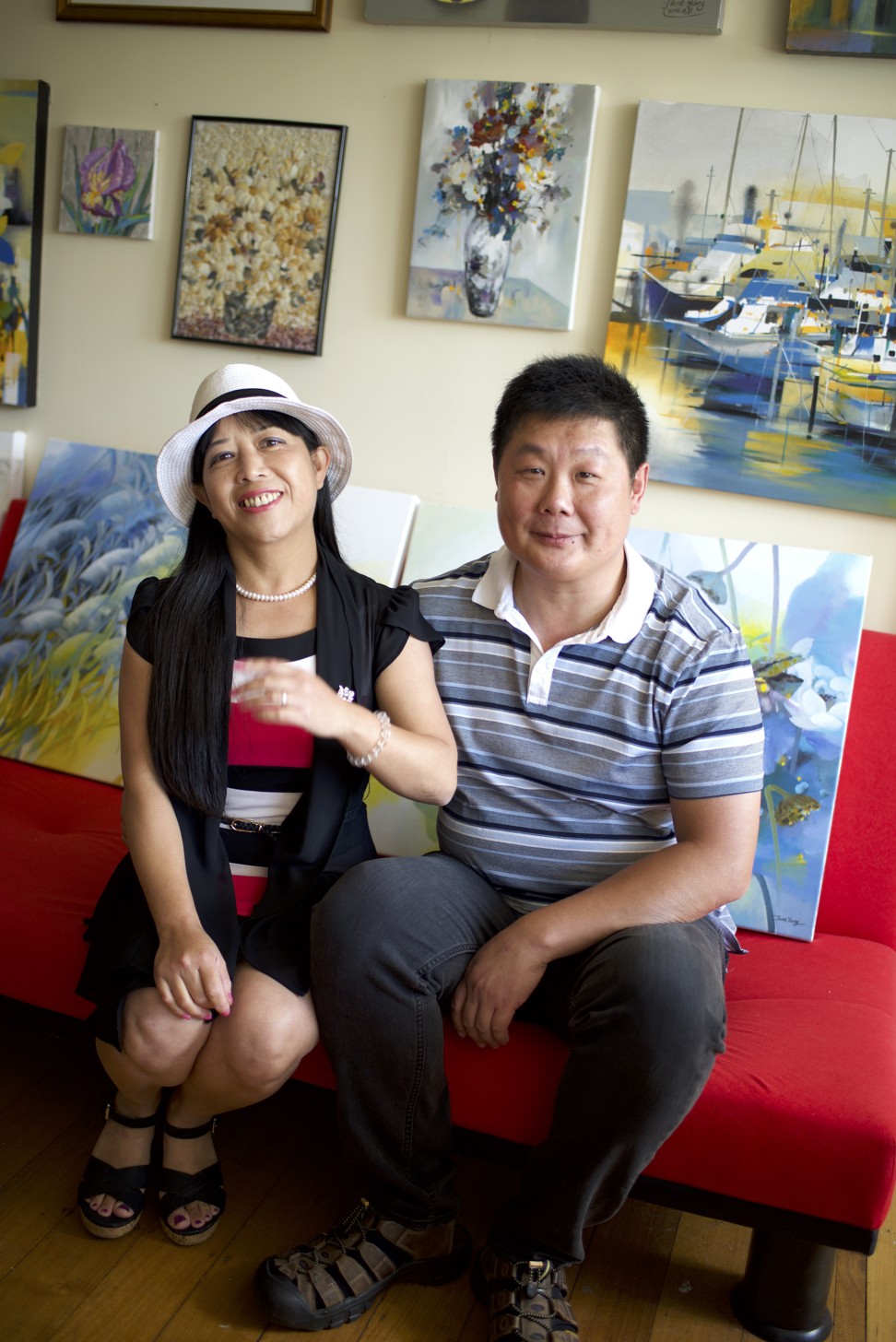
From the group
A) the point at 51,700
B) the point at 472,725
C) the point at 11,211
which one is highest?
the point at 11,211

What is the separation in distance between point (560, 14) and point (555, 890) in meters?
1.66

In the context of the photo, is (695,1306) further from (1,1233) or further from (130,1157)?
(1,1233)

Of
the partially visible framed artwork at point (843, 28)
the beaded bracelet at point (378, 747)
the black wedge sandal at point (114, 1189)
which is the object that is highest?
the partially visible framed artwork at point (843, 28)

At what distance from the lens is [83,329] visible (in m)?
2.60

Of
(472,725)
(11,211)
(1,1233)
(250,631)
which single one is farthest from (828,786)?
(11,211)

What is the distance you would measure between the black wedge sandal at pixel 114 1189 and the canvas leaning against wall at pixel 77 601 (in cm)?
92

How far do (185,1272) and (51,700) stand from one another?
1299 millimetres

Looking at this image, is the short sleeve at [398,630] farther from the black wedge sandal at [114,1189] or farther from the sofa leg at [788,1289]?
the sofa leg at [788,1289]

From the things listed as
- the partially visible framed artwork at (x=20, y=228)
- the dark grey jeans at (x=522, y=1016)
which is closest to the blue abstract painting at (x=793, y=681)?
the dark grey jeans at (x=522, y=1016)

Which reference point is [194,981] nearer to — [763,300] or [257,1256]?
[257,1256]

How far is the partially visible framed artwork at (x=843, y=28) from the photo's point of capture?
195 centimetres

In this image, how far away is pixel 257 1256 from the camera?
150 cm

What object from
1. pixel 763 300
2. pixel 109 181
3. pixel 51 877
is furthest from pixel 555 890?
pixel 109 181

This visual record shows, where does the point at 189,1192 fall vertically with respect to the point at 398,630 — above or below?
below
